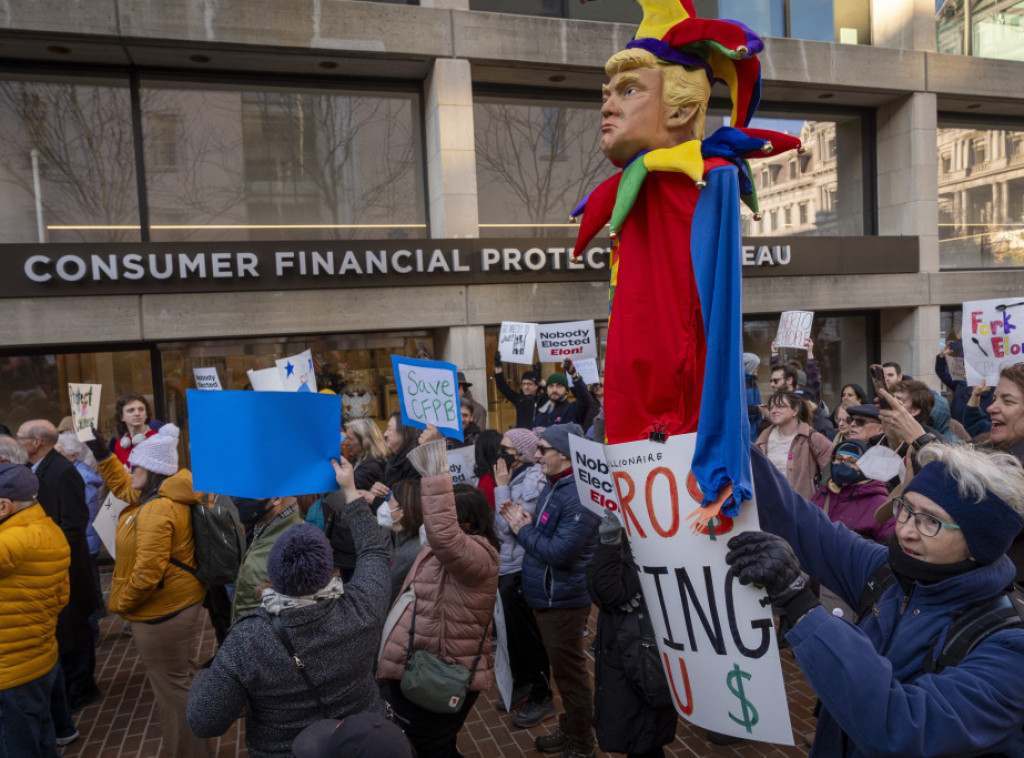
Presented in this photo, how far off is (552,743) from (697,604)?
9.18 feet

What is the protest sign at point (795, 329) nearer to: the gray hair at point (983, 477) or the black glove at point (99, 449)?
the gray hair at point (983, 477)

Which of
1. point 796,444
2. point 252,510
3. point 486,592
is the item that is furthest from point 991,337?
point 252,510

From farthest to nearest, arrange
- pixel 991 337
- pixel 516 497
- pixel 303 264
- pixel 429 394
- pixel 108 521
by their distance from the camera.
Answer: pixel 303 264, pixel 991 337, pixel 108 521, pixel 516 497, pixel 429 394

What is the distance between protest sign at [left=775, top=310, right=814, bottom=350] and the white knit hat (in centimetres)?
697

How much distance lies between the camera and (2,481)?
379 centimetres

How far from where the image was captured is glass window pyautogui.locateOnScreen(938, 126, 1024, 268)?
13875 millimetres

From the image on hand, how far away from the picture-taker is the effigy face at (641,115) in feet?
7.94

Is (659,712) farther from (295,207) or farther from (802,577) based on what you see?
(295,207)

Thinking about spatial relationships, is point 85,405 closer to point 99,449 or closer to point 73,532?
point 73,532

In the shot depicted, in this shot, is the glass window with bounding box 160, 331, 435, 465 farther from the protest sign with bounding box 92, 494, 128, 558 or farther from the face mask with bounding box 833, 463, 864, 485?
the face mask with bounding box 833, 463, 864, 485

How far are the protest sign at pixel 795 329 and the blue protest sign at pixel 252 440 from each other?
706 centimetres

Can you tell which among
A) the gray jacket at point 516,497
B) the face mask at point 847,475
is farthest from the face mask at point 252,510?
the face mask at point 847,475

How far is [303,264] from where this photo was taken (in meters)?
9.84

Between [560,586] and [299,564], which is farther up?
[299,564]
